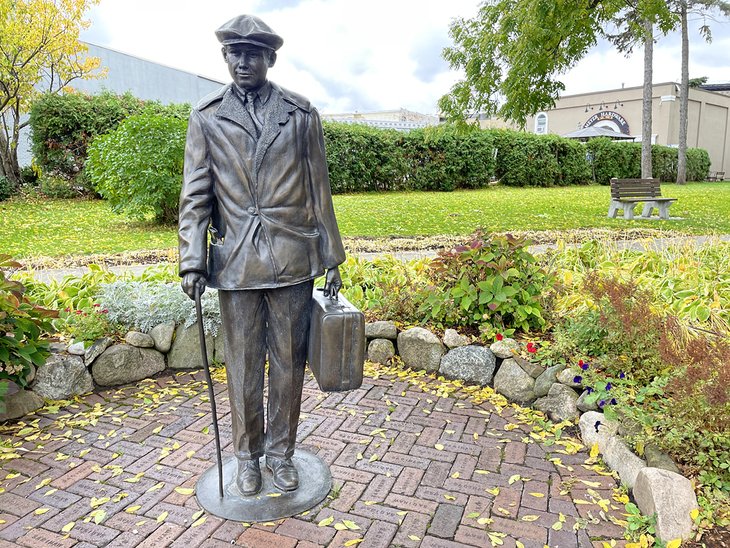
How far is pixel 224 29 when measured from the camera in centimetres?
239

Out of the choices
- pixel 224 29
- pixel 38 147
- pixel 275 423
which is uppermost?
pixel 38 147

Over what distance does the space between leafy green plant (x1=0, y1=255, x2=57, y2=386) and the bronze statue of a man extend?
191cm

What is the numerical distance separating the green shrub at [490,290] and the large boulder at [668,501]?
5.98ft

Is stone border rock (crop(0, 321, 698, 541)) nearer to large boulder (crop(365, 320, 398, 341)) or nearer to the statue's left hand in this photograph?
large boulder (crop(365, 320, 398, 341))

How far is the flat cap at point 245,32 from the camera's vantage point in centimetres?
238

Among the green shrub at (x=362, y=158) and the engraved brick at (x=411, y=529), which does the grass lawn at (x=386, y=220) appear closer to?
the green shrub at (x=362, y=158)

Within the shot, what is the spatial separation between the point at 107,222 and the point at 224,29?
998cm

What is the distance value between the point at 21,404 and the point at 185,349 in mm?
1223

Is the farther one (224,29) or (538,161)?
(538,161)

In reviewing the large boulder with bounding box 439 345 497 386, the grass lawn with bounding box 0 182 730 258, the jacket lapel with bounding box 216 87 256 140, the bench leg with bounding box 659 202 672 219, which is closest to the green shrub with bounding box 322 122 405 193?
the grass lawn with bounding box 0 182 730 258

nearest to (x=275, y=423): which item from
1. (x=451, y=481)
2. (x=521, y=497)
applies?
(x=451, y=481)

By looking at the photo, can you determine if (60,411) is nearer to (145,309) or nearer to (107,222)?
(145,309)

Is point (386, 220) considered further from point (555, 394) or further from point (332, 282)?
point (332, 282)

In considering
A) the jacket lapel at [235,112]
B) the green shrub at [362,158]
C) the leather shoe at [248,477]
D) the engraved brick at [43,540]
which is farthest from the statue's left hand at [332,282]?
the green shrub at [362,158]
